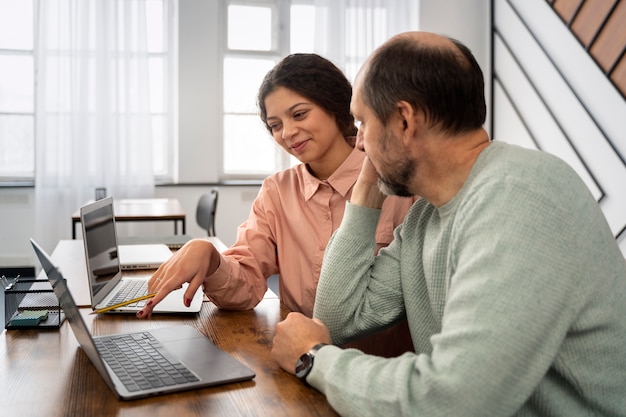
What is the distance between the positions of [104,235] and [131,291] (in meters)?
0.17

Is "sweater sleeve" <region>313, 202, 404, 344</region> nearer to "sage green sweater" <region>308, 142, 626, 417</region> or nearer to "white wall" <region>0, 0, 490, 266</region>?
"sage green sweater" <region>308, 142, 626, 417</region>

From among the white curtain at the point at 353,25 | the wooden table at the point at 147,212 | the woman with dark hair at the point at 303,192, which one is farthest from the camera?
the white curtain at the point at 353,25

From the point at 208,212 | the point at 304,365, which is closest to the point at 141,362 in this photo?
the point at 304,365

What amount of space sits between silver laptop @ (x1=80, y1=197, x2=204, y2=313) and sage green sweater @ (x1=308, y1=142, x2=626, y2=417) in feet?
2.35

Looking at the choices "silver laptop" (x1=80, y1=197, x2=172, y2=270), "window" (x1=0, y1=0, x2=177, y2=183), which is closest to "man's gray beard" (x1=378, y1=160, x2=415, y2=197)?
"silver laptop" (x1=80, y1=197, x2=172, y2=270)

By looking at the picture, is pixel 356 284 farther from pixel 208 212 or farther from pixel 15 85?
pixel 15 85

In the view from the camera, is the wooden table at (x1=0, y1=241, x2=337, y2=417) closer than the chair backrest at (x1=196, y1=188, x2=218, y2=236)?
Yes

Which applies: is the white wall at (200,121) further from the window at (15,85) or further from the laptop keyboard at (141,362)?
the laptop keyboard at (141,362)

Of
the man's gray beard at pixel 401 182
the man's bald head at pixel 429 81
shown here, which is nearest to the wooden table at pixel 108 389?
the man's gray beard at pixel 401 182

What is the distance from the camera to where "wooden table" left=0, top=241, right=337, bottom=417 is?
96cm

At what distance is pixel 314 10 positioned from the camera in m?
6.06

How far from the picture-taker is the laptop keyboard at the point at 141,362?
106 cm

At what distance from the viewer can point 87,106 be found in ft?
18.4

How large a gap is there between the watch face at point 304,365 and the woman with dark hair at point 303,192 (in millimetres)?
554
